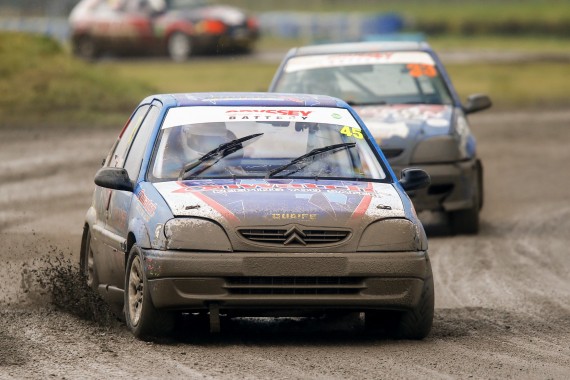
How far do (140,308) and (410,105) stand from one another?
673 centimetres

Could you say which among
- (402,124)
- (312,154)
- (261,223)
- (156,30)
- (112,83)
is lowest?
(156,30)

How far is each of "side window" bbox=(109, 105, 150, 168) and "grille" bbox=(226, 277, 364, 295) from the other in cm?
193

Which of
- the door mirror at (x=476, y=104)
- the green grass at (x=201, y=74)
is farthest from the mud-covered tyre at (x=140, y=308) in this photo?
the green grass at (x=201, y=74)

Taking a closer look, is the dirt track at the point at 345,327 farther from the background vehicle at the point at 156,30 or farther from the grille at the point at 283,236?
the background vehicle at the point at 156,30

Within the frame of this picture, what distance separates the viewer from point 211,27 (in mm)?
36000

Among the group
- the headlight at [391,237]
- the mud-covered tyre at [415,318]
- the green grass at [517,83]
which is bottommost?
the green grass at [517,83]

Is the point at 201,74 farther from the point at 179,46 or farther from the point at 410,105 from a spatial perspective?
the point at 410,105

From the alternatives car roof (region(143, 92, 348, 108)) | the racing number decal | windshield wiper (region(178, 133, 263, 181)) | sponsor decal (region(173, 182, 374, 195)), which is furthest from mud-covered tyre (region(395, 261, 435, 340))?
the racing number decal

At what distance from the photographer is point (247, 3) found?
53406mm

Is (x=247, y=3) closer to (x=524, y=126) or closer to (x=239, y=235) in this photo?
(x=524, y=126)

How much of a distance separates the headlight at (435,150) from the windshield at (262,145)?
4.55 meters

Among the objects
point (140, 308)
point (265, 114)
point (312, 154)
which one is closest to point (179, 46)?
point (265, 114)

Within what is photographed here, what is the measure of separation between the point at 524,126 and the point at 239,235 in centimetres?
1660

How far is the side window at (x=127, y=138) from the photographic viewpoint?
990 cm
